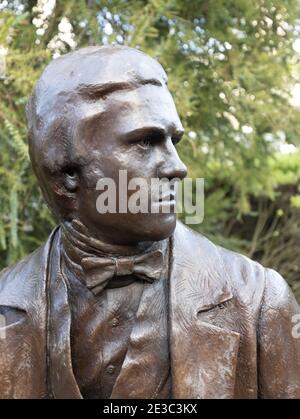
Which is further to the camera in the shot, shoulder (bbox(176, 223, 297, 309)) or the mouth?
shoulder (bbox(176, 223, 297, 309))

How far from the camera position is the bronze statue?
1.89m

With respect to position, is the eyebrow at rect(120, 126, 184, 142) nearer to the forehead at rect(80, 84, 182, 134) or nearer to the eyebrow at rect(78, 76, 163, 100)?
the forehead at rect(80, 84, 182, 134)

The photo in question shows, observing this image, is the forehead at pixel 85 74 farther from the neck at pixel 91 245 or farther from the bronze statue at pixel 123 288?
the neck at pixel 91 245

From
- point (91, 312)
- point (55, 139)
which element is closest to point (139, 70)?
point (55, 139)

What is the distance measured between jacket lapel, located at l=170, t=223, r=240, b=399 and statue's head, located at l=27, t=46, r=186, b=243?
0.15 meters

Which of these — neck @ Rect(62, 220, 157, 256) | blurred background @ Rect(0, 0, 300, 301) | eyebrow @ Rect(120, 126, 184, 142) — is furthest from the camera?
blurred background @ Rect(0, 0, 300, 301)

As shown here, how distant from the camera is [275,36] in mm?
5094

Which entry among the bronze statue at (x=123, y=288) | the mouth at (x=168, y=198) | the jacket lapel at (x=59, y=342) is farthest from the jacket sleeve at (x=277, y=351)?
the jacket lapel at (x=59, y=342)

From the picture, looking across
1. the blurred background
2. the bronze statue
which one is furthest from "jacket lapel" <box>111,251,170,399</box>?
the blurred background

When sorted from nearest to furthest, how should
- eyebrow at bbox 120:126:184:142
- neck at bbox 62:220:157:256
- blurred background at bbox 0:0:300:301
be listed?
1. eyebrow at bbox 120:126:184:142
2. neck at bbox 62:220:157:256
3. blurred background at bbox 0:0:300:301

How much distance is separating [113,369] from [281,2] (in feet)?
10.9

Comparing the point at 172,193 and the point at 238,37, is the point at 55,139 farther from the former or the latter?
the point at 238,37

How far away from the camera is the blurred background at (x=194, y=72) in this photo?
4195mm

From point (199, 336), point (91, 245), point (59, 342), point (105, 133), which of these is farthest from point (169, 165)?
point (59, 342)
